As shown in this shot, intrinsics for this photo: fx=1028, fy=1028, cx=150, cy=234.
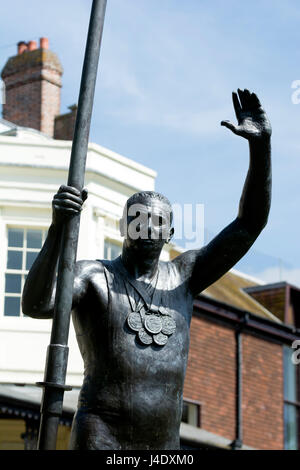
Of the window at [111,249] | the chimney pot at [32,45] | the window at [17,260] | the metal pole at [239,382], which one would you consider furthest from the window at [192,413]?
the chimney pot at [32,45]

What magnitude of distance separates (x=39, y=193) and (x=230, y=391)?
7.02 metres

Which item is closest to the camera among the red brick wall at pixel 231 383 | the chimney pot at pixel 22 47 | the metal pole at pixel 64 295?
the metal pole at pixel 64 295

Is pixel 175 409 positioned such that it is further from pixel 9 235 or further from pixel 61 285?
pixel 9 235

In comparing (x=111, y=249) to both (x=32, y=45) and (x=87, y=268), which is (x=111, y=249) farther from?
(x=87, y=268)

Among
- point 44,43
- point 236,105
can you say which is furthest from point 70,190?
point 44,43

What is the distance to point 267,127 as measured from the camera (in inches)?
198

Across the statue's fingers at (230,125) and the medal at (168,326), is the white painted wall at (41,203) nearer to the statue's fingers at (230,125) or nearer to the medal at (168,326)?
the medal at (168,326)

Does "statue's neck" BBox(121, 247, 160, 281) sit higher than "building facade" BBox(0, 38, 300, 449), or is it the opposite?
"building facade" BBox(0, 38, 300, 449)

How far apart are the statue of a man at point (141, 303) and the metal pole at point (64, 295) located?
98 millimetres

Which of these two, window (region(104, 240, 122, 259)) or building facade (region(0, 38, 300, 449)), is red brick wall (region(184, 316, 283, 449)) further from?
window (region(104, 240, 122, 259))

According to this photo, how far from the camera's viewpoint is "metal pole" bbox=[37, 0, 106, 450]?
449 centimetres

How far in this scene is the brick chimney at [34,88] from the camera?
77.9ft

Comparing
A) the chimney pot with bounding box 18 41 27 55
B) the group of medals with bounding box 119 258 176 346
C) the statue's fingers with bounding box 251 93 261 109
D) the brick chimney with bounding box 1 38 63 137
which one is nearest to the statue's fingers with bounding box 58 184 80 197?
the group of medals with bounding box 119 258 176 346
